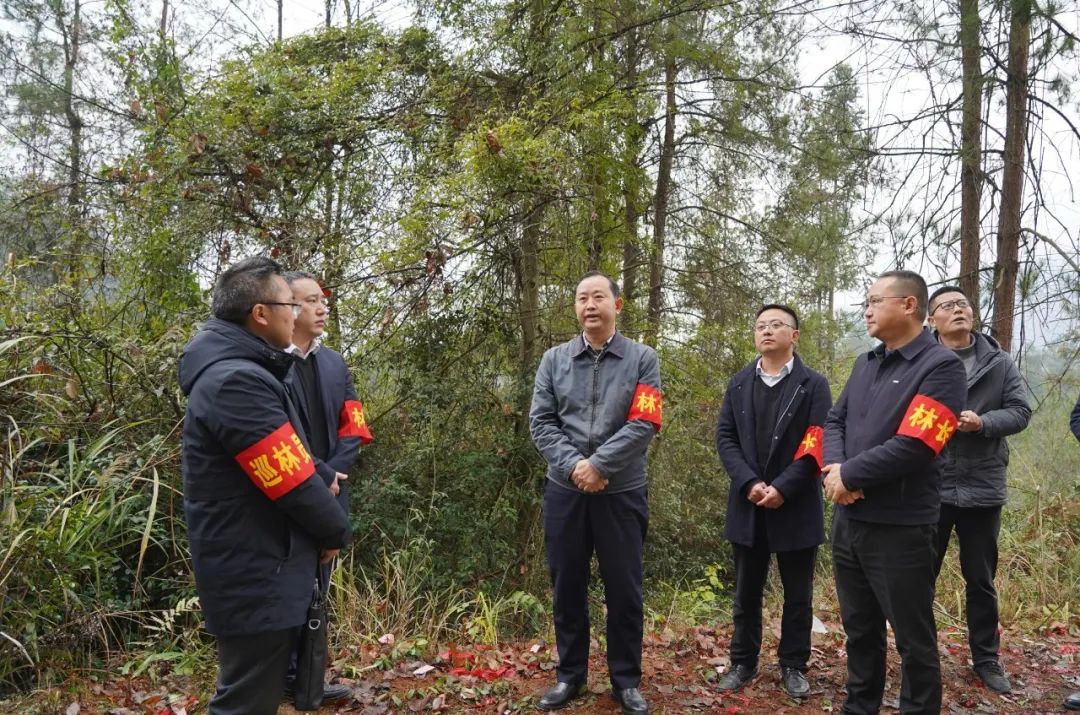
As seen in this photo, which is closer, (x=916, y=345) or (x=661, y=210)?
(x=916, y=345)

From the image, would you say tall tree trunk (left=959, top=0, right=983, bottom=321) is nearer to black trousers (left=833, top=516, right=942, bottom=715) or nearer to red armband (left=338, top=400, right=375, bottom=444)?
black trousers (left=833, top=516, right=942, bottom=715)

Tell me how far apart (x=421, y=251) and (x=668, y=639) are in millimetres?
3579

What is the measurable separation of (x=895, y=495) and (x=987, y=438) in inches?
49.1

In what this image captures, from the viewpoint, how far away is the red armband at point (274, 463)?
2.20 m

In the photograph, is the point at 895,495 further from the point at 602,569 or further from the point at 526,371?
the point at 526,371

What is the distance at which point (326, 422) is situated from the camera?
3.61 metres

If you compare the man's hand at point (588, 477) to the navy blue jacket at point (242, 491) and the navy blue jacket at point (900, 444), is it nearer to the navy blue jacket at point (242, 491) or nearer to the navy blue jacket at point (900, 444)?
the navy blue jacket at point (900, 444)

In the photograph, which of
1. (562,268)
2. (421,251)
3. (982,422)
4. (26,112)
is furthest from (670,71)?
(26,112)

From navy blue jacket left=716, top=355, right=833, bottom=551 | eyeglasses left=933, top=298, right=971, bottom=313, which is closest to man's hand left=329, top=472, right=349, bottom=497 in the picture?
navy blue jacket left=716, top=355, right=833, bottom=551

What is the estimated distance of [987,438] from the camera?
149 inches

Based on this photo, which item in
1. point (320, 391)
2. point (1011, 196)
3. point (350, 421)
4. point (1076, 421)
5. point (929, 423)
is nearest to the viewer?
point (929, 423)

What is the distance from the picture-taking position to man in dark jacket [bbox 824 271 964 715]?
2902mm

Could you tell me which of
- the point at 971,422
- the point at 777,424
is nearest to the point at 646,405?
the point at 777,424

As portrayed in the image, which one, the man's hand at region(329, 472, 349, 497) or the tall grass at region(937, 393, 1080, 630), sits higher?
the man's hand at region(329, 472, 349, 497)
